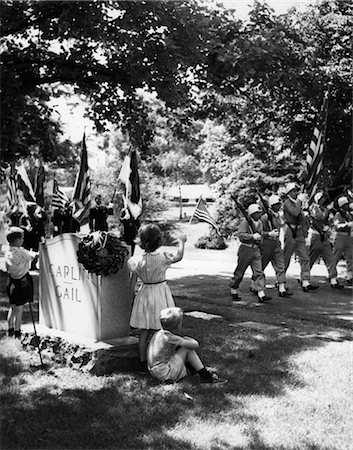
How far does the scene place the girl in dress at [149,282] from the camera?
20.8 feet

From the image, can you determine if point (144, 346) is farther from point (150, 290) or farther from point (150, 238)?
point (150, 238)

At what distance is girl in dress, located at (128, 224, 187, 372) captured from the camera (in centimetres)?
633

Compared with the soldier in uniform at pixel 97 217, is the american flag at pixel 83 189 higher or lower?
higher

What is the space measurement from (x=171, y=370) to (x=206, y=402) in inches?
26.1

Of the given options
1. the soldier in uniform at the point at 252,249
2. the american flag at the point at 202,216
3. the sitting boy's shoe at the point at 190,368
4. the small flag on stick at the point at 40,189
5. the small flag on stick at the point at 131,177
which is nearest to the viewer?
the sitting boy's shoe at the point at 190,368

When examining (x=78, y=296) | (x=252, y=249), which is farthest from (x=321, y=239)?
(x=78, y=296)

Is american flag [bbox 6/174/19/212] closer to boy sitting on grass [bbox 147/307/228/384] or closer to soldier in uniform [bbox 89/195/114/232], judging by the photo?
soldier in uniform [bbox 89/195/114/232]

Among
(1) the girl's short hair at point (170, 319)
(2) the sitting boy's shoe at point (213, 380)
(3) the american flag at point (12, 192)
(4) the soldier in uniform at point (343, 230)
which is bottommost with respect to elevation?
(2) the sitting boy's shoe at point (213, 380)

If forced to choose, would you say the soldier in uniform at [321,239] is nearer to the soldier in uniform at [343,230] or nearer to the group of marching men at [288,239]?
the group of marching men at [288,239]

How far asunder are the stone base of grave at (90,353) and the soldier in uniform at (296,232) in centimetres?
571

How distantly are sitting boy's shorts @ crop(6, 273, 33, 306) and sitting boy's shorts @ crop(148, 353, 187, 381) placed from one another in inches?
95.9

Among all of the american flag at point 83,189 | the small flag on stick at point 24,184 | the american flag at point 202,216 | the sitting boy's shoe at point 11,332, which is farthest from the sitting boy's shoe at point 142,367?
the small flag on stick at point 24,184

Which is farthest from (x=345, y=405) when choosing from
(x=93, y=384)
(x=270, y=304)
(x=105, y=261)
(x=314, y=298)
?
(x=314, y=298)

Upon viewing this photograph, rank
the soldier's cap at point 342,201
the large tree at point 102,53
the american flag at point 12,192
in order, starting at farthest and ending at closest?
the american flag at point 12,192 → the soldier's cap at point 342,201 → the large tree at point 102,53
